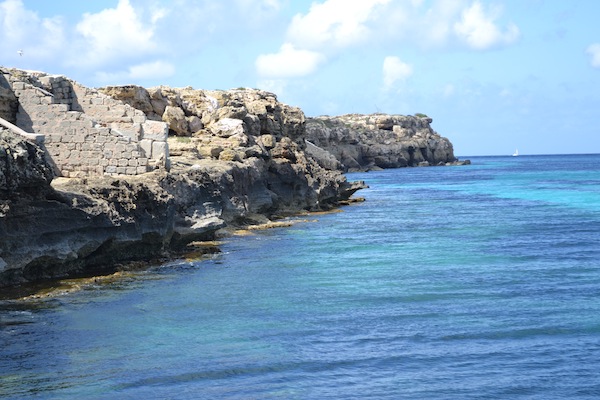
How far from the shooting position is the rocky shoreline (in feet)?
58.1

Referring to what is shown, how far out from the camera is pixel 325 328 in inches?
596

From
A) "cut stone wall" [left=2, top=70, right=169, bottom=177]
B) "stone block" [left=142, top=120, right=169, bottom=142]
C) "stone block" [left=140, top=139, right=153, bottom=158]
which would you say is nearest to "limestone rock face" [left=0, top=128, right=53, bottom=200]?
"cut stone wall" [left=2, top=70, right=169, bottom=177]

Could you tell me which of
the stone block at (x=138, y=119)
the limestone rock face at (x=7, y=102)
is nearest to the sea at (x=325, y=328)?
the stone block at (x=138, y=119)

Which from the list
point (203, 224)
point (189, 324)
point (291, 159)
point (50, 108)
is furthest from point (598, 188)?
point (189, 324)

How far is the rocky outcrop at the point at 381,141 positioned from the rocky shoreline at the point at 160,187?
226ft

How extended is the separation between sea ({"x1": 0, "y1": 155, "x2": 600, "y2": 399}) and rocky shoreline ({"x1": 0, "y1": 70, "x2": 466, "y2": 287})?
44.2 inches

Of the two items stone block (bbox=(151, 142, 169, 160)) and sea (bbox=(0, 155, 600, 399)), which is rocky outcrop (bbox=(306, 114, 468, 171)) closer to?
stone block (bbox=(151, 142, 169, 160))

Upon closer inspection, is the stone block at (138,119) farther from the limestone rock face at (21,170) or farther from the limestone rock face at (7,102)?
the limestone rock face at (21,170)

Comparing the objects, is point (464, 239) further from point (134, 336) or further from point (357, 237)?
point (134, 336)

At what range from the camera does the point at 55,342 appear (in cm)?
1405

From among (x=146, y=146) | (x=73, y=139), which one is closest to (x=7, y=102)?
(x=73, y=139)

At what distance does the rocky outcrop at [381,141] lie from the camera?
399 feet

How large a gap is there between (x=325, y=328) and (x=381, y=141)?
125167mm

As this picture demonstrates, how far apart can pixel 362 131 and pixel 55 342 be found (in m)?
127
